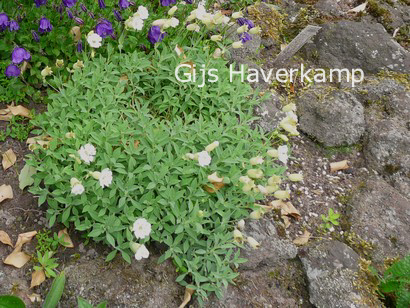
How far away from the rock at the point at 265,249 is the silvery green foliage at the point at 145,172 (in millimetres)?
92

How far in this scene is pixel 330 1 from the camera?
4.59 meters

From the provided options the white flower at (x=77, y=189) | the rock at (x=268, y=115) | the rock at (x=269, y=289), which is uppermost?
the white flower at (x=77, y=189)

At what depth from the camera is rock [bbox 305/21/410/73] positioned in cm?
405

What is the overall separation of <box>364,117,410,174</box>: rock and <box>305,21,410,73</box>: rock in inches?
27.4

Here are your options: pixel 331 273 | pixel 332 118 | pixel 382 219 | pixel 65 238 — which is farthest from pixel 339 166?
pixel 65 238

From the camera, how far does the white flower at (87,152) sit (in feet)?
8.23

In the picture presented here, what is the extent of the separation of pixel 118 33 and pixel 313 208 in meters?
1.92

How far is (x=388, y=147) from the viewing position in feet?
11.4

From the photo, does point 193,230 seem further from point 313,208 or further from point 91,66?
point 91,66

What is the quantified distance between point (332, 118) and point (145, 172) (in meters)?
1.65

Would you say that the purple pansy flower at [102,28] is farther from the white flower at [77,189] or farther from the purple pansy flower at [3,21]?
the white flower at [77,189]

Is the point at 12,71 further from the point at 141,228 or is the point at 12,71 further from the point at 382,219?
the point at 382,219

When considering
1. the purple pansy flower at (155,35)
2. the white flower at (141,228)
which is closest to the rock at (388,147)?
the purple pansy flower at (155,35)

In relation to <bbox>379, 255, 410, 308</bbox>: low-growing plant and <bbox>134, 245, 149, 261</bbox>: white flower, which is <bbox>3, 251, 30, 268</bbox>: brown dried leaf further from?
<bbox>379, 255, 410, 308</bbox>: low-growing plant
